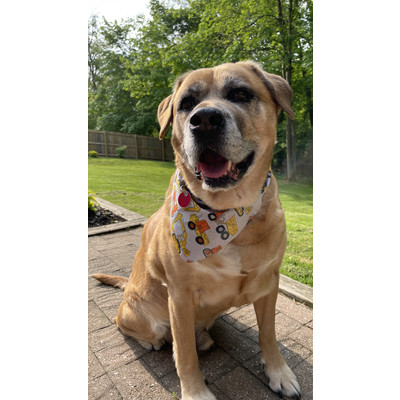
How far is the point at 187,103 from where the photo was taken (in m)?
1.65

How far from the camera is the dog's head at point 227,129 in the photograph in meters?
1.36

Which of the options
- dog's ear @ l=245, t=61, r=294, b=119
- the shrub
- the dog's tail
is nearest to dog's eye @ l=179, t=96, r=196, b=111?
dog's ear @ l=245, t=61, r=294, b=119

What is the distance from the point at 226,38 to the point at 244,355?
564 cm

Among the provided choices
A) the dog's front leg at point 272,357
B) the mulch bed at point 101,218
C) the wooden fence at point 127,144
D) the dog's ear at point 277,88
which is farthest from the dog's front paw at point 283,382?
the wooden fence at point 127,144

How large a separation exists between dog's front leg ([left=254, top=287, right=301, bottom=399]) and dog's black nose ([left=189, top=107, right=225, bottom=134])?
112 centimetres

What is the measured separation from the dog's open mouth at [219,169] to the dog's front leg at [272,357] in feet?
2.75

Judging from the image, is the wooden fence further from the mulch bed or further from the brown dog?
the brown dog

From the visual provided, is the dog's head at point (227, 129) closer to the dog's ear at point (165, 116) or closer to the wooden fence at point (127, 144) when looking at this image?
the dog's ear at point (165, 116)

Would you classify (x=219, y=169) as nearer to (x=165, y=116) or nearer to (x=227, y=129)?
(x=227, y=129)

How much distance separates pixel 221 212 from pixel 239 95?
691 mm

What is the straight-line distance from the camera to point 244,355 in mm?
1887

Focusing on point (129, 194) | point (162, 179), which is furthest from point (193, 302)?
point (162, 179)

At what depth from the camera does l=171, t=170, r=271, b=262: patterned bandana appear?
1470 millimetres

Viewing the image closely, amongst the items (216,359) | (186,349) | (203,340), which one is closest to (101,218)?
(203,340)
